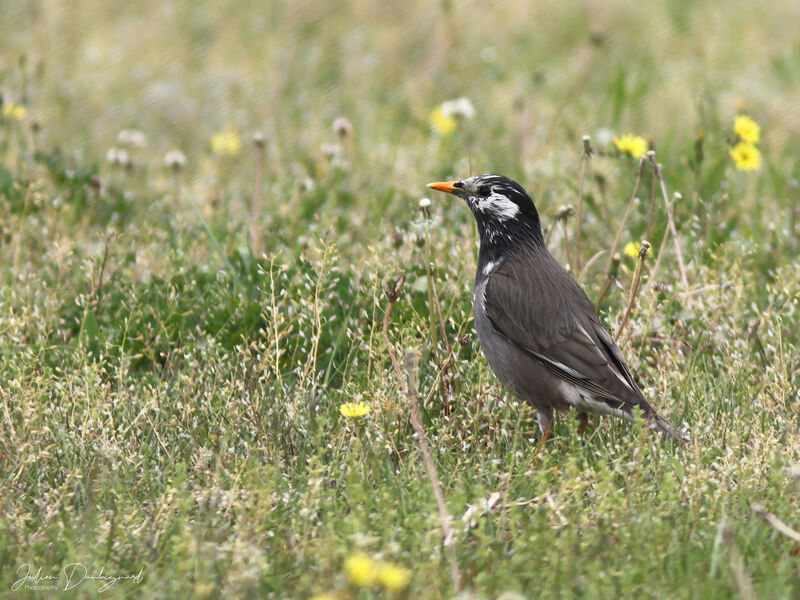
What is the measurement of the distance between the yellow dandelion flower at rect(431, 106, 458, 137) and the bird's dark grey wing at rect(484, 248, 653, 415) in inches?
150

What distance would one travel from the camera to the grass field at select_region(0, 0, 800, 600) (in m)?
3.72

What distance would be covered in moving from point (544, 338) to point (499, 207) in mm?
788

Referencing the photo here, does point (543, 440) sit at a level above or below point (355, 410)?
below

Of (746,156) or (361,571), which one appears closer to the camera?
(361,571)

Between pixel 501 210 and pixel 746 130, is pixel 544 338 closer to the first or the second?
pixel 501 210

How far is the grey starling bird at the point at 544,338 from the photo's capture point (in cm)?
488

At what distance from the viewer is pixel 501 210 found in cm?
546

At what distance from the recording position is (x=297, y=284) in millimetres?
5879

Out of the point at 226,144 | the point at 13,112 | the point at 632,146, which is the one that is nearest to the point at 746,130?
the point at 632,146

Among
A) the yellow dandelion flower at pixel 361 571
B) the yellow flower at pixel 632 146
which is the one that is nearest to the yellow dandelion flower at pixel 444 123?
the yellow flower at pixel 632 146

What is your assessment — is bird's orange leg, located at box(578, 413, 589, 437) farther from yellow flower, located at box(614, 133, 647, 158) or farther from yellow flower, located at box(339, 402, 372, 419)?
yellow flower, located at box(614, 133, 647, 158)

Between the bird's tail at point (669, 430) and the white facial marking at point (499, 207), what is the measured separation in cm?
133

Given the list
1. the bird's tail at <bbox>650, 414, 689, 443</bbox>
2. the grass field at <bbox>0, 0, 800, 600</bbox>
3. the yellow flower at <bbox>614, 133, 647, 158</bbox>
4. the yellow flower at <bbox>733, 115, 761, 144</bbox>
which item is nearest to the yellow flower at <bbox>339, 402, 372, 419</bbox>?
the grass field at <bbox>0, 0, 800, 600</bbox>

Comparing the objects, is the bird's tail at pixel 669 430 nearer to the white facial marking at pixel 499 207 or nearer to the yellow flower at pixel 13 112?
the white facial marking at pixel 499 207
